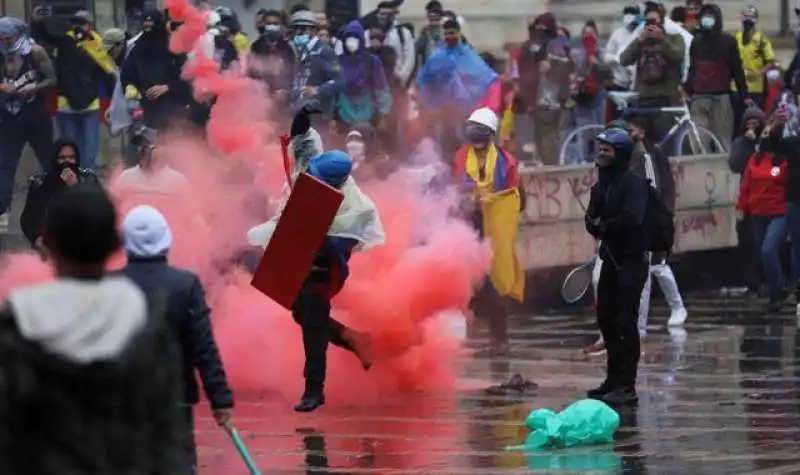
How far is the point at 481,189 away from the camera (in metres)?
15.0

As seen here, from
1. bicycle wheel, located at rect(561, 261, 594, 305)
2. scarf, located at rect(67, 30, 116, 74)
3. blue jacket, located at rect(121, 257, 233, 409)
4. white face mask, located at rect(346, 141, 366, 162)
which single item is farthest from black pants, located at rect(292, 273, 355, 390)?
scarf, located at rect(67, 30, 116, 74)

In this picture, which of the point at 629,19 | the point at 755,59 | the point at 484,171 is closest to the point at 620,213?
the point at 484,171

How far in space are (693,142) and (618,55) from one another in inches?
46.1

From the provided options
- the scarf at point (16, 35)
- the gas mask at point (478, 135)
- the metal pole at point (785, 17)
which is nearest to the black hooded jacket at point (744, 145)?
the gas mask at point (478, 135)

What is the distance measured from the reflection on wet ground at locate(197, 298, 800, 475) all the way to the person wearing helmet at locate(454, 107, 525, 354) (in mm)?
554

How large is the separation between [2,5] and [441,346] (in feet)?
32.0

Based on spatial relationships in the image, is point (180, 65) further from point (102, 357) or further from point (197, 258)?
point (102, 357)

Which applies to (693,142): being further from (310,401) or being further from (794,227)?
(310,401)

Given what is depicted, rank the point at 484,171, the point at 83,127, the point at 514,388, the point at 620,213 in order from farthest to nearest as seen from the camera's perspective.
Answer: the point at 83,127, the point at 484,171, the point at 514,388, the point at 620,213

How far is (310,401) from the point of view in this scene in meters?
12.4

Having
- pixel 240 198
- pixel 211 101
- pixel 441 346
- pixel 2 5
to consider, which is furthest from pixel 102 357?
pixel 2 5

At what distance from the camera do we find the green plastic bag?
1083cm

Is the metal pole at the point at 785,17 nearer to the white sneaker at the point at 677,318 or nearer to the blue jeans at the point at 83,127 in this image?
the white sneaker at the point at 677,318

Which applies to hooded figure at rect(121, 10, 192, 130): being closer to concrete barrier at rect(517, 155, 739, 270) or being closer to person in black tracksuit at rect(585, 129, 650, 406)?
concrete barrier at rect(517, 155, 739, 270)
